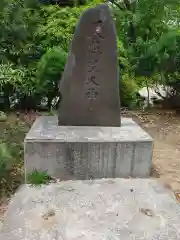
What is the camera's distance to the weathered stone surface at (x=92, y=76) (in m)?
3.51

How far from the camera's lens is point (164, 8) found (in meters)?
6.86

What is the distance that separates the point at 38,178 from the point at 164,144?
2.06m

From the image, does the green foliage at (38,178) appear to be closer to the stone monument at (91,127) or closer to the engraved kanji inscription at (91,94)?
the stone monument at (91,127)

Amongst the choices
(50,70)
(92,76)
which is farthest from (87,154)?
(50,70)

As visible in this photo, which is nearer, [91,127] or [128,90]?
[91,127]

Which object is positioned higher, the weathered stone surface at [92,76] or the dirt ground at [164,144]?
the weathered stone surface at [92,76]

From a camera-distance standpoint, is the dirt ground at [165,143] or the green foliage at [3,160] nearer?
the green foliage at [3,160]

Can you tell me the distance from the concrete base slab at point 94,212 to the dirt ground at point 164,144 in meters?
0.19

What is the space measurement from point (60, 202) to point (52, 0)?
6822 millimetres

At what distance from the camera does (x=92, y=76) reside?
11.9ft

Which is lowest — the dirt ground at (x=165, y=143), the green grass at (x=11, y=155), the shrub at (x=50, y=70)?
the dirt ground at (x=165, y=143)

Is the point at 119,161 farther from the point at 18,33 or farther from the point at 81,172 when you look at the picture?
the point at 18,33

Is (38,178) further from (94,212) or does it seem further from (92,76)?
(92,76)

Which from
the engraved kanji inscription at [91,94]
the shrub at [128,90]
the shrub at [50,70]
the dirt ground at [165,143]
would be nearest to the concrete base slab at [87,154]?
the dirt ground at [165,143]
